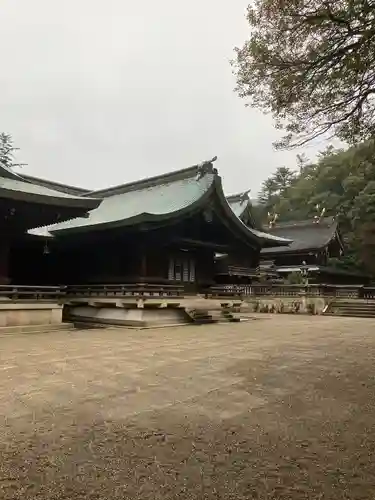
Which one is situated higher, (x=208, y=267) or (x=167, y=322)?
(x=208, y=267)

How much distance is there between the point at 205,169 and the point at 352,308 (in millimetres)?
12333

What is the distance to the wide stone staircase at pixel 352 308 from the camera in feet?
80.9

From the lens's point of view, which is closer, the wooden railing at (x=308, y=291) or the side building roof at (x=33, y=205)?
the side building roof at (x=33, y=205)

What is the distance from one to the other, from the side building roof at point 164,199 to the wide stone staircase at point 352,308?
5.85 m

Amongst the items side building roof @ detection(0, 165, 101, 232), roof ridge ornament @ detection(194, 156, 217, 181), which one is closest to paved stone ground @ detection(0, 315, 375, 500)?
side building roof @ detection(0, 165, 101, 232)

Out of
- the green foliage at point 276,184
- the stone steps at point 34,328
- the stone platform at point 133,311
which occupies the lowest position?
the stone steps at point 34,328

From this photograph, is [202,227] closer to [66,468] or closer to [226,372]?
[226,372]

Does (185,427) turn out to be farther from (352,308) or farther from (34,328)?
(352,308)

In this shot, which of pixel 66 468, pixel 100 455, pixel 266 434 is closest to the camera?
pixel 66 468

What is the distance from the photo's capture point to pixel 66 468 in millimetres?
3217

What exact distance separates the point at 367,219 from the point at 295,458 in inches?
1424

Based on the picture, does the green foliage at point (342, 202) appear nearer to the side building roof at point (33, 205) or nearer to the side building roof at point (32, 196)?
the side building roof at point (32, 196)

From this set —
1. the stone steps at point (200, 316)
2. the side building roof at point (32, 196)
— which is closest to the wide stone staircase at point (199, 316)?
the stone steps at point (200, 316)

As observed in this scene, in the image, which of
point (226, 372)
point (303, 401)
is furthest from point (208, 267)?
point (303, 401)
